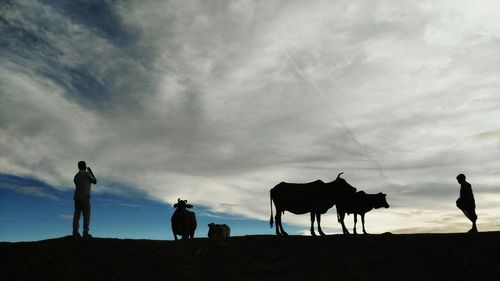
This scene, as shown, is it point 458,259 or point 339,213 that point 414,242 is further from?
point 339,213

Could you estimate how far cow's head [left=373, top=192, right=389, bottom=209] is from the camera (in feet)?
75.5

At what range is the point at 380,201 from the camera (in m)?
23.1

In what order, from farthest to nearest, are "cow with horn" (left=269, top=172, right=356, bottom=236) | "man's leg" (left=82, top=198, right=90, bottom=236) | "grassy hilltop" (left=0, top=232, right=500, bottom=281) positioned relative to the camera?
"cow with horn" (left=269, top=172, right=356, bottom=236) < "man's leg" (left=82, top=198, right=90, bottom=236) < "grassy hilltop" (left=0, top=232, right=500, bottom=281)

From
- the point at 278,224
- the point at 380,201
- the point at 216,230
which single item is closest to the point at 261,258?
the point at 278,224

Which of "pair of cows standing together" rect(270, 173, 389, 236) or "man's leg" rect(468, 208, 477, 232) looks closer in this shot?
"man's leg" rect(468, 208, 477, 232)

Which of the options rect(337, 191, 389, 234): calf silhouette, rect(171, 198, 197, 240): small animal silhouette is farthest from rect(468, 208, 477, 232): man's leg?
rect(171, 198, 197, 240): small animal silhouette

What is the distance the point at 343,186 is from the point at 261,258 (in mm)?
8362

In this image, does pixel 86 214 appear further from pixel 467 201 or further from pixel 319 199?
pixel 467 201

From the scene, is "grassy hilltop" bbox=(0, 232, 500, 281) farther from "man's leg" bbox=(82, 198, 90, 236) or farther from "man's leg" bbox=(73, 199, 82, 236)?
"man's leg" bbox=(82, 198, 90, 236)

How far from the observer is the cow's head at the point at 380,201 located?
23.0m

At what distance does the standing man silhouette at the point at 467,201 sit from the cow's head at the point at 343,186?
16.4 feet

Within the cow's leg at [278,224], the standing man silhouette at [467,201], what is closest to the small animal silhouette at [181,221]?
the cow's leg at [278,224]

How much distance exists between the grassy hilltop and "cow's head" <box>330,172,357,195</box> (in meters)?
4.97

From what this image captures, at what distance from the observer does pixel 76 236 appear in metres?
14.9
